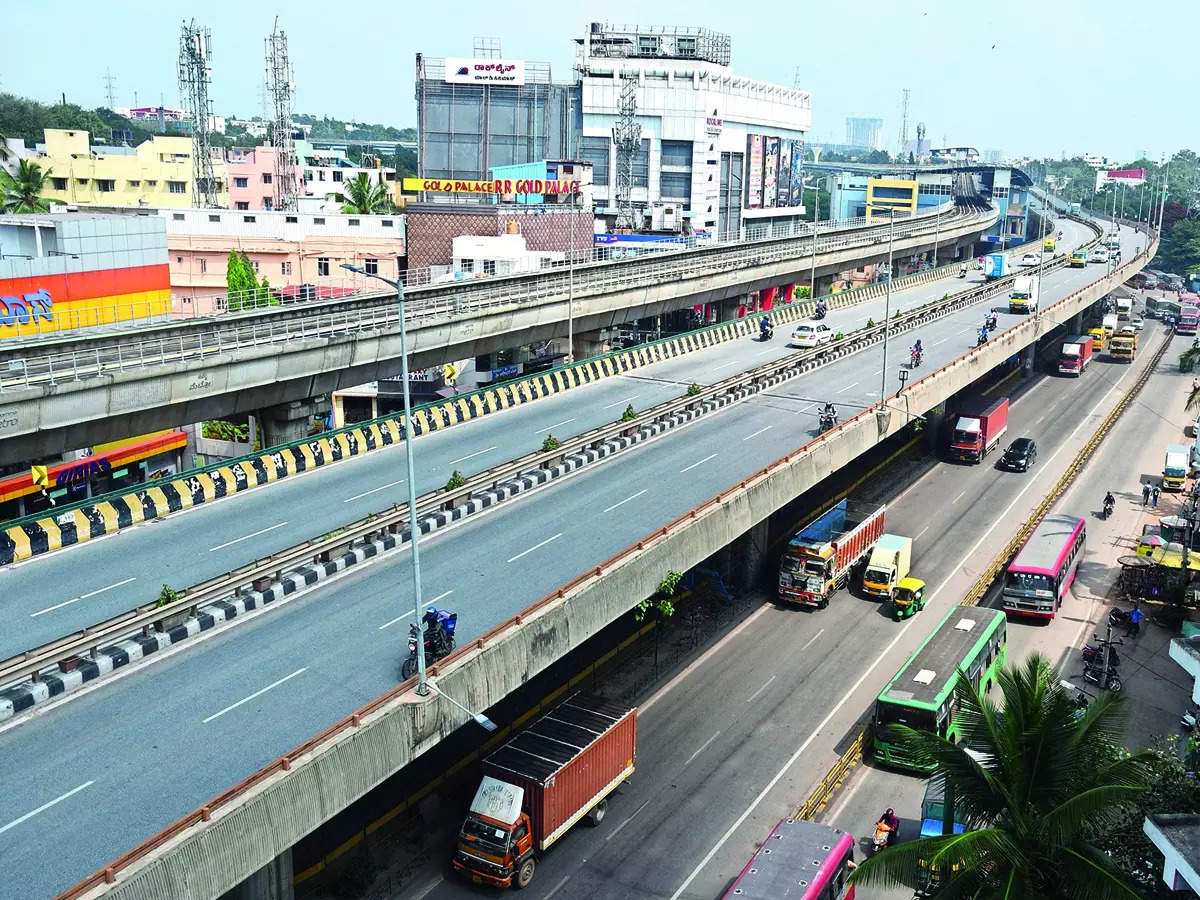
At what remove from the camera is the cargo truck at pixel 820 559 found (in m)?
44.4

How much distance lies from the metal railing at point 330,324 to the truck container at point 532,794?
763 inches

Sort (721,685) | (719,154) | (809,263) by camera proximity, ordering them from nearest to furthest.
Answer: (721,685)
(809,263)
(719,154)

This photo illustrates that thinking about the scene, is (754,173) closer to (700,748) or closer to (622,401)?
(622,401)

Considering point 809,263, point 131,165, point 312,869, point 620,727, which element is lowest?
point 312,869

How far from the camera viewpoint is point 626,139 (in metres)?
139

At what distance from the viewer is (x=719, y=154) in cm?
15488

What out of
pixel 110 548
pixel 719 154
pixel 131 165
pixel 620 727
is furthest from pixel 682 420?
pixel 719 154

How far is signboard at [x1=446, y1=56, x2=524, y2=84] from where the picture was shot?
14388 centimetres

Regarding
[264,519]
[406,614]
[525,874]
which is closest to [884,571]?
[525,874]

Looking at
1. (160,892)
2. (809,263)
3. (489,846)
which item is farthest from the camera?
(809,263)

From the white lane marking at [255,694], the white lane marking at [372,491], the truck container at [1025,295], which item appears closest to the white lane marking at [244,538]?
the white lane marking at [372,491]

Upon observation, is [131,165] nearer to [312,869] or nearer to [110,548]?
[110,548]

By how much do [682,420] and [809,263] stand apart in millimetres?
50914

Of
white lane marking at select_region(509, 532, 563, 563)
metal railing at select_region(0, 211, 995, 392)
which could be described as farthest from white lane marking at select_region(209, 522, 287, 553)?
metal railing at select_region(0, 211, 995, 392)
